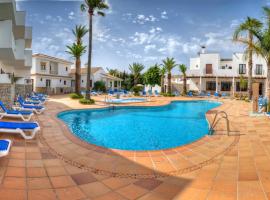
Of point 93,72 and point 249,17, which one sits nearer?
point 249,17

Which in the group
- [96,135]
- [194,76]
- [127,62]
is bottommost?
[96,135]

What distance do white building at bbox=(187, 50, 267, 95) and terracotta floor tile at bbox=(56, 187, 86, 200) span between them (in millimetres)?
35048

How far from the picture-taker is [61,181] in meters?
4.01

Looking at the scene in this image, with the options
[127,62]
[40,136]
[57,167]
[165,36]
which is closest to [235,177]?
[57,167]

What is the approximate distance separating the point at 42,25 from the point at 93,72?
15.6m

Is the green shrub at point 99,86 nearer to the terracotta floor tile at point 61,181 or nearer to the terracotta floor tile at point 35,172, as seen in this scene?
the terracotta floor tile at point 35,172

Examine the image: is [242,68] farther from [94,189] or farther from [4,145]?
[4,145]

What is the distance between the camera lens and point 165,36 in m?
25.9

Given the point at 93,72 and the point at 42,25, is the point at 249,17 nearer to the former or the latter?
the point at 42,25

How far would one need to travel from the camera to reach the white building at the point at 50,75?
29766 mm

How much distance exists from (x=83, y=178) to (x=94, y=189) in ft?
1.62

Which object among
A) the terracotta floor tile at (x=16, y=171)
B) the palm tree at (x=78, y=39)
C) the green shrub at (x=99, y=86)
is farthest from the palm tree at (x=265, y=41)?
the green shrub at (x=99, y=86)

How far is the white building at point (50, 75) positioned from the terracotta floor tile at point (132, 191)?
2805 centimetres

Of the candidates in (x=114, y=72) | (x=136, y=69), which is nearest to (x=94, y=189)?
(x=136, y=69)
